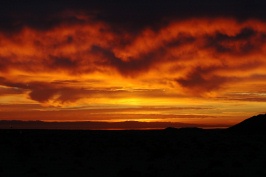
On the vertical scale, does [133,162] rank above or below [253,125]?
below

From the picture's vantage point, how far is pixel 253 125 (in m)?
83.1

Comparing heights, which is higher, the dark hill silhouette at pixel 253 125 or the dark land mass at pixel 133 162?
the dark hill silhouette at pixel 253 125

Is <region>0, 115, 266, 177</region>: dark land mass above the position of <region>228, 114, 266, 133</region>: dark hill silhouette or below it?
below

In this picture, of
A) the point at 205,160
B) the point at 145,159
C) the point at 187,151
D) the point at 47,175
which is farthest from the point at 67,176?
the point at 187,151

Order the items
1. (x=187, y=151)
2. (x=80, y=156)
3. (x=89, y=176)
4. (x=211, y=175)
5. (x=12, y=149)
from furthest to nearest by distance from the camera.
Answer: (x=12, y=149) < (x=187, y=151) < (x=80, y=156) < (x=89, y=176) < (x=211, y=175)

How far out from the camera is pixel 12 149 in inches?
1972

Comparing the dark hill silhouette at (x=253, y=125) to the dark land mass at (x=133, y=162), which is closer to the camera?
the dark land mass at (x=133, y=162)

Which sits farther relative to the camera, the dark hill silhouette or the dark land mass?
the dark hill silhouette

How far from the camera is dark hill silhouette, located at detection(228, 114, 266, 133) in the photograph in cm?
8094

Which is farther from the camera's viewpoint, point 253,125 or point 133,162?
point 253,125

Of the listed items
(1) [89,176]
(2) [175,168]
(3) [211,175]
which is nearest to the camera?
(3) [211,175]

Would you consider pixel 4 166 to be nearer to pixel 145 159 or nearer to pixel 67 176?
pixel 67 176

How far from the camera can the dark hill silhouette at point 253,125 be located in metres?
80.9

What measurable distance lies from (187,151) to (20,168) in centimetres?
1998
